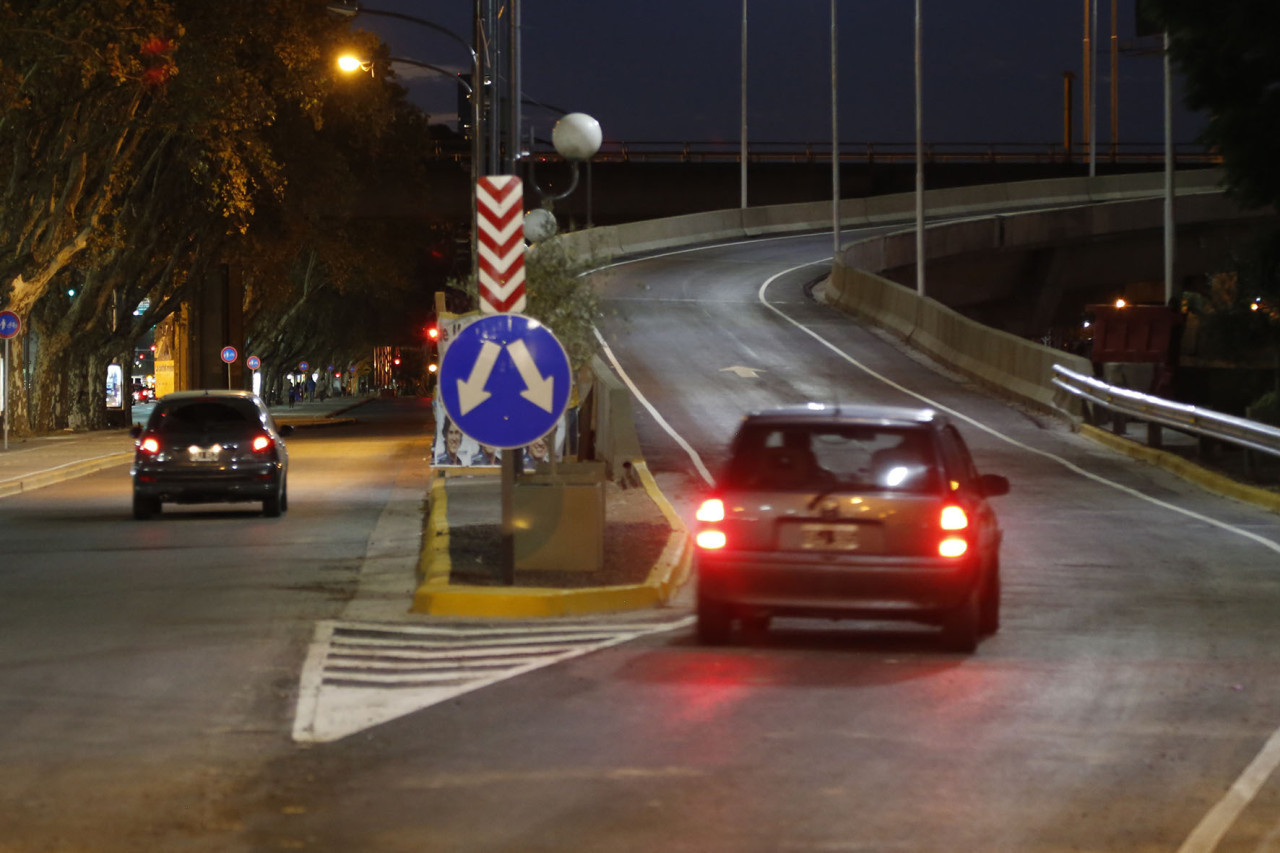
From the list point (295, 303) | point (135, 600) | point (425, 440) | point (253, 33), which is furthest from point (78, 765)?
point (295, 303)

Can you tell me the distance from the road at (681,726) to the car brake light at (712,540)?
2.04ft

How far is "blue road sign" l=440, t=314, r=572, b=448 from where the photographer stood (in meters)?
13.3

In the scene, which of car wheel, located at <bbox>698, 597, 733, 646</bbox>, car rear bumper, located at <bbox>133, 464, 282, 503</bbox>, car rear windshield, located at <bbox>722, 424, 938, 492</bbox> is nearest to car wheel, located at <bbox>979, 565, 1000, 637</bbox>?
car rear windshield, located at <bbox>722, 424, 938, 492</bbox>

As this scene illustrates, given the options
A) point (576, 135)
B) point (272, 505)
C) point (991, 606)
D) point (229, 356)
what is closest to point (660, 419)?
point (576, 135)

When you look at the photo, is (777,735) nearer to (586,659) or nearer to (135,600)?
(586,659)

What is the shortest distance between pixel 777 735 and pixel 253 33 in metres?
30.0

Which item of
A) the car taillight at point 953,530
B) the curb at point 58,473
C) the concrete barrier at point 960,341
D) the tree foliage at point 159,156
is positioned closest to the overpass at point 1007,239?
the concrete barrier at point 960,341

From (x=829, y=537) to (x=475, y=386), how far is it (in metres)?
3.38

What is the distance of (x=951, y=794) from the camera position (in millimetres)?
7434

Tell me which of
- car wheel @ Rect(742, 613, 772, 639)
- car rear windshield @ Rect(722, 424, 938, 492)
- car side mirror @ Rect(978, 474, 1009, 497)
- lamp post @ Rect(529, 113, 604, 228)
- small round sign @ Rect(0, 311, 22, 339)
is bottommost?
car wheel @ Rect(742, 613, 772, 639)

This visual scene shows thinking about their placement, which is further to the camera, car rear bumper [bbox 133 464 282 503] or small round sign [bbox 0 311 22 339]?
small round sign [bbox 0 311 22 339]

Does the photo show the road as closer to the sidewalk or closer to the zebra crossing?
the zebra crossing

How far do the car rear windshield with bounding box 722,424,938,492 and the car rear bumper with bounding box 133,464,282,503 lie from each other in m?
11.6

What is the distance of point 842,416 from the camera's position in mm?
11242
